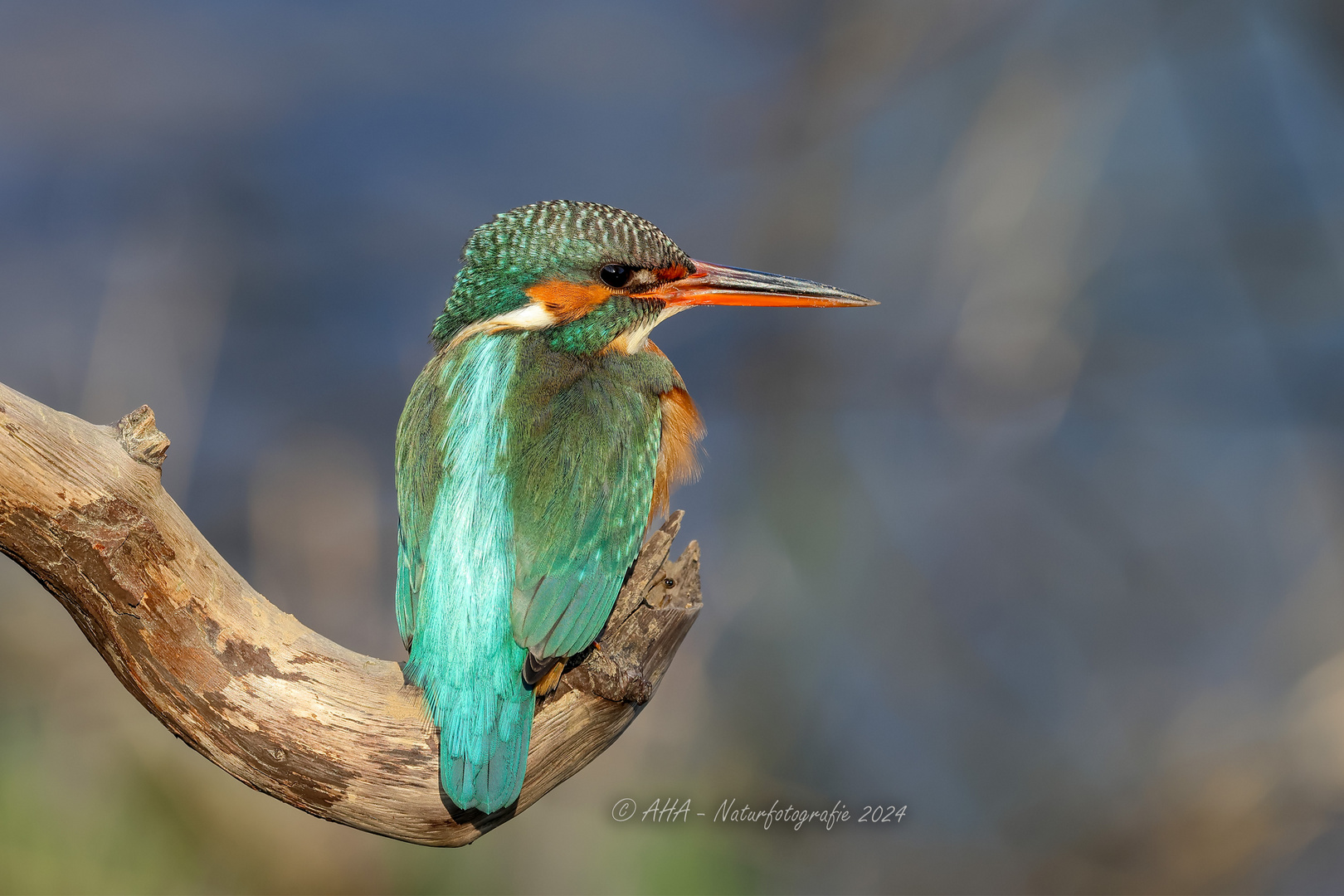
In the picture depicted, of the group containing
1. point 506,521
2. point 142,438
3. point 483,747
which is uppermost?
point 142,438

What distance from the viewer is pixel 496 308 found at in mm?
1633

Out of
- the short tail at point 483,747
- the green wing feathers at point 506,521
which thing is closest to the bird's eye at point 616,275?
the green wing feathers at point 506,521

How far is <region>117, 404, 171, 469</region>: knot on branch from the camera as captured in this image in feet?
4.11

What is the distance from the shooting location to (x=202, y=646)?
1292mm

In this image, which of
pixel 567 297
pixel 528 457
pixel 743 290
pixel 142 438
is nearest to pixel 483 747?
pixel 528 457

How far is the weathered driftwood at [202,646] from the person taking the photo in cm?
122

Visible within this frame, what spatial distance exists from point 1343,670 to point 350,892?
2.74 m

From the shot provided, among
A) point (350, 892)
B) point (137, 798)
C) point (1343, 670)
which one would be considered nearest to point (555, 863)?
point (350, 892)

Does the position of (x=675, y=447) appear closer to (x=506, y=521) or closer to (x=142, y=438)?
(x=506, y=521)

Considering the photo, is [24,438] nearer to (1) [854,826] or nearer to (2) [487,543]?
(2) [487,543]

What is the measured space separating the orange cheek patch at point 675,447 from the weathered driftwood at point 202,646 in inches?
19.7

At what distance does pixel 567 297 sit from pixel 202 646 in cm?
75

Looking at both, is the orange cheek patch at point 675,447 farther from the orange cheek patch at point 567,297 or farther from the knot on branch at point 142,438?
the knot on branch at point 142,438

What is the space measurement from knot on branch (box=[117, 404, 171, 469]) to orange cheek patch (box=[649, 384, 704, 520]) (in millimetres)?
745
